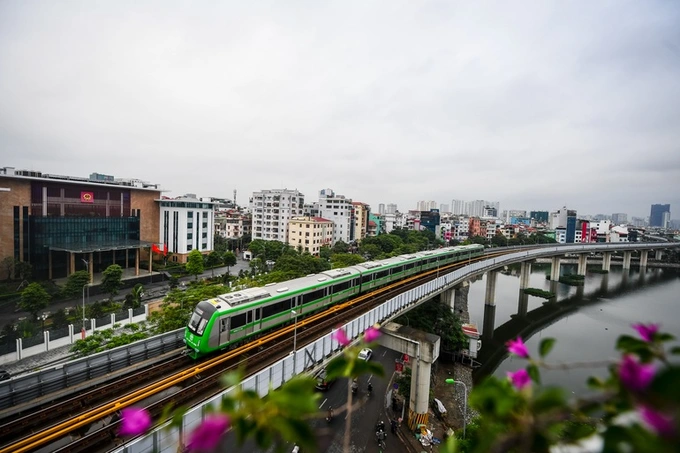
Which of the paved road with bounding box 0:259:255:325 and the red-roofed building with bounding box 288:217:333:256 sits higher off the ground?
the red-roofed building with bounding box 288:217:333:256

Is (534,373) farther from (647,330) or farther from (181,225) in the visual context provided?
(181,225)

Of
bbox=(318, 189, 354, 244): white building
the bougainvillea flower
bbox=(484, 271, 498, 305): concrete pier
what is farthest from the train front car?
bbox=(318, 189, 354, 244): white building

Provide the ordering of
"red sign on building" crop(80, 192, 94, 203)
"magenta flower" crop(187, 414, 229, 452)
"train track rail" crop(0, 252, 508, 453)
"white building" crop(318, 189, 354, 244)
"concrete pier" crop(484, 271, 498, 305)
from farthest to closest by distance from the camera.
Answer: "white building" crop(318, 189, 354, 244)
"concrete pier" crop(484, 271, 498, 305)
"red sign on building" crop(80, 192, 94, 203)
"train track rail" crop(0, 252, 508, 453)
"magenta flower" crop(187, 414, 229, 452)

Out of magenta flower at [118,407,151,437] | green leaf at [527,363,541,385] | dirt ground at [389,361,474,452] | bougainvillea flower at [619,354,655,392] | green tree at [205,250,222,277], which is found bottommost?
dirt ground at [389,361,474,452]

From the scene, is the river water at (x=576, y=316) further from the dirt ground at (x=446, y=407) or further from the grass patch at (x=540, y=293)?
the dirt ground at (x=446, y=407)

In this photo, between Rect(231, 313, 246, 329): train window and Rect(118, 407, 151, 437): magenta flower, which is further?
Rect(231, 313, 246, 329): train window

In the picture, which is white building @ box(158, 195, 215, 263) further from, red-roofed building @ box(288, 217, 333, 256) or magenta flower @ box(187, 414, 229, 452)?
magenta flower @ box(187, 414, 229, 452)

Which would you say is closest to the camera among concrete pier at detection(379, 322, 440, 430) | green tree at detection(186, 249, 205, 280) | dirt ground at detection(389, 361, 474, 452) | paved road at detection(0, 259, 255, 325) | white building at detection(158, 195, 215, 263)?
dirt ground at detection(389, 361, 474, 452)
